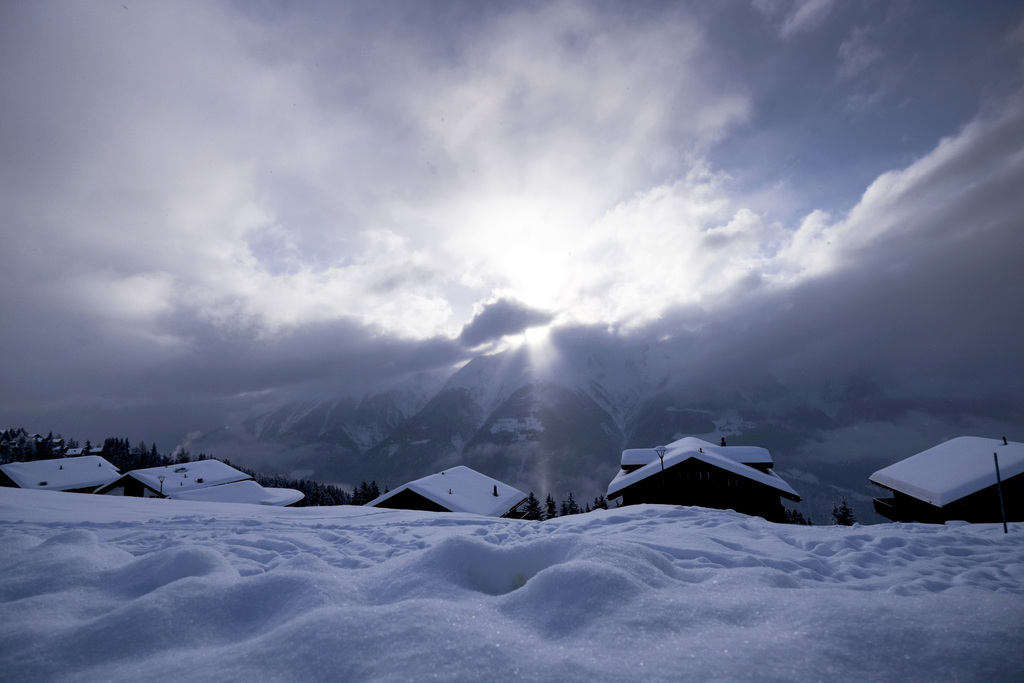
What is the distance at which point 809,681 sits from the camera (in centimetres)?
216

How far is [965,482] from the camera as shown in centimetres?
1573

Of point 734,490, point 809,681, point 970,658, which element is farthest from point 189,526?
point 734,490

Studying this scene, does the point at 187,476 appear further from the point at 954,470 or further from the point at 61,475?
the point at 954,470

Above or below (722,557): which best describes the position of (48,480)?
below

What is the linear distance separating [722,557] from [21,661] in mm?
6382

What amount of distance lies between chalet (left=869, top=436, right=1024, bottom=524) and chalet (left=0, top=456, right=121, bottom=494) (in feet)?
188

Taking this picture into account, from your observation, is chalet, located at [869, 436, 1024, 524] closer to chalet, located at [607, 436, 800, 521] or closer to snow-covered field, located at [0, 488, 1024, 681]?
chalet, located at [607, 436, 800, 521]

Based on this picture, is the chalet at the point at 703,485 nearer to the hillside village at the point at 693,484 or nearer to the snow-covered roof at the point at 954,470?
the hillside village at the point at 693,484

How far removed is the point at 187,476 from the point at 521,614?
48730mm

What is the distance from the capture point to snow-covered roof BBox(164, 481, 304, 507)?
34.4m

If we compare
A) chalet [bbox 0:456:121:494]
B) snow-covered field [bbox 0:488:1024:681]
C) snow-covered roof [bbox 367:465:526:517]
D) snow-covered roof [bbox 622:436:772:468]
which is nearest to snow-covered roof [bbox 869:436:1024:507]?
snow-covered roof [bbox 622:436:772:468]

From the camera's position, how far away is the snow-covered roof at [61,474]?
35.3 meters

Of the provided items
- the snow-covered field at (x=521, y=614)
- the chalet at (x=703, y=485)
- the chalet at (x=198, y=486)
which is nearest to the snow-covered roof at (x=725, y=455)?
the chalet at (x=703, y=485)

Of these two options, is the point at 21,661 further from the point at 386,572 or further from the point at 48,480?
the point at 48,480
